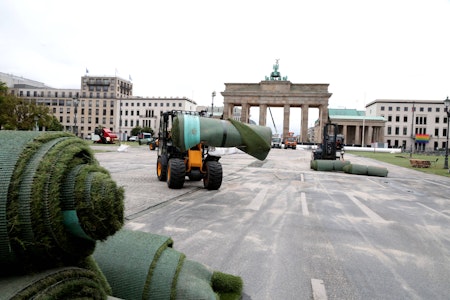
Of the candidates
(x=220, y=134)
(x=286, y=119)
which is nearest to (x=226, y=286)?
(x=220, y=134)

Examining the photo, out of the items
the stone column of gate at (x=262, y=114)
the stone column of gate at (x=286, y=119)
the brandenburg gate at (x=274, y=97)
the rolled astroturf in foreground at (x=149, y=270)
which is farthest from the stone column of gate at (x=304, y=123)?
the rolled astroturf in foreground at (x=149, y=270)

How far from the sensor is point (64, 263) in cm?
241

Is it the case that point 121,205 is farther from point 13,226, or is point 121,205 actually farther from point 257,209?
point 257,209

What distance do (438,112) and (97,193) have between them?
145 metres

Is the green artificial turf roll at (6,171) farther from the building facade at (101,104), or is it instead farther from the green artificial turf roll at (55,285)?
the building facade at (101,104)

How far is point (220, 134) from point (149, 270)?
22.1 feet

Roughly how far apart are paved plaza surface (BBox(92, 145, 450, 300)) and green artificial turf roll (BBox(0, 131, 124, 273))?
7.25ft

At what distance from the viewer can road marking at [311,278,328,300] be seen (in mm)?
3742

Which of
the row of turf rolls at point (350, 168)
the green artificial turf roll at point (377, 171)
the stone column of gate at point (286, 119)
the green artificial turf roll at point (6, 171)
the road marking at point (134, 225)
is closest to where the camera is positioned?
the green artificial turf roll at point (6, 171)

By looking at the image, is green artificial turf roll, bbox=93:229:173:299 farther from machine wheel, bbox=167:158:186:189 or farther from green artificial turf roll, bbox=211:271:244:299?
machine wheel, bbox=167:158:186:189

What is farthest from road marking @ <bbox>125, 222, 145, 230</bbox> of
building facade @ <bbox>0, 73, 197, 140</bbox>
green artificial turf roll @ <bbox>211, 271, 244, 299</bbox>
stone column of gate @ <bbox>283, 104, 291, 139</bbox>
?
building facade @ <bbox>0, 73, 197, 140</bbox>

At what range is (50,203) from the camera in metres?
2.10

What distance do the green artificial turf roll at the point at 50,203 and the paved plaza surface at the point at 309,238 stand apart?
221cm

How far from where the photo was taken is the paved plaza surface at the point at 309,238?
4136 mm
